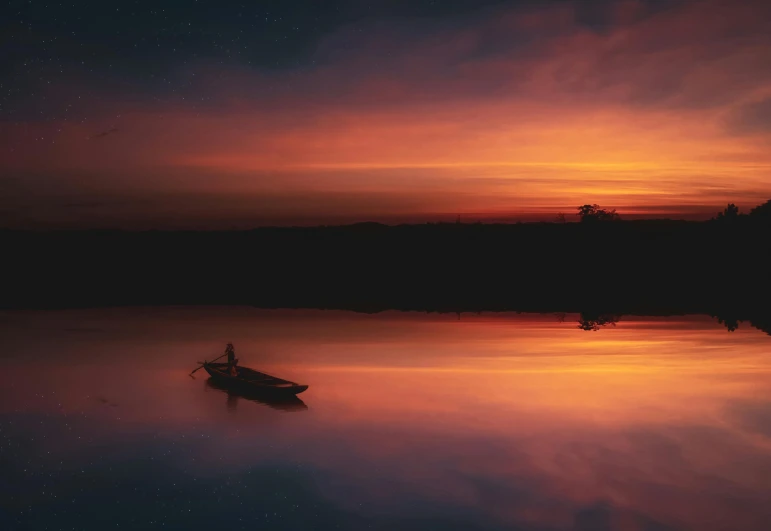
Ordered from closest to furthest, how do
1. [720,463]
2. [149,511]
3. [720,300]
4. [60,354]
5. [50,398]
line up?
[149,511]
[720,463]
[50,398]
[60,354]
[720,300]

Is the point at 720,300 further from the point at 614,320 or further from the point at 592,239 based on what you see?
the point at 592,239

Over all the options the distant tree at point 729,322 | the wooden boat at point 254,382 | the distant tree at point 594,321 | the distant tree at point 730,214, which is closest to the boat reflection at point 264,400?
the wooden boat at point 254,382

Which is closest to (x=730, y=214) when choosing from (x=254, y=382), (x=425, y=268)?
(x=425, y=268)

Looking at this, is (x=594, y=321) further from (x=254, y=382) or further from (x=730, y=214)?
(x=730, y=214)

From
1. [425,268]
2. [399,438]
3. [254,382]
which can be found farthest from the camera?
[425,268]

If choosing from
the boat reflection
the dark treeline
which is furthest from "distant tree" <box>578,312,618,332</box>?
the boat reflection

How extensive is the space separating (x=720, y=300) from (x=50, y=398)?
36301mm

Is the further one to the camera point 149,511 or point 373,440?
point 373,440

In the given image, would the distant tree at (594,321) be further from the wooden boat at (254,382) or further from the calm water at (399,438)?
the wooden boat at (254,382)

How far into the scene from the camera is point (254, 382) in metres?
18.4

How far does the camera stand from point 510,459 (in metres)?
13.8

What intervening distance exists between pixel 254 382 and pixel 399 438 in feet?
15.3

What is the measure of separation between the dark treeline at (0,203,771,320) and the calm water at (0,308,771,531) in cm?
1645

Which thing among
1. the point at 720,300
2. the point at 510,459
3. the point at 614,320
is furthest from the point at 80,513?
the point at 720,300
